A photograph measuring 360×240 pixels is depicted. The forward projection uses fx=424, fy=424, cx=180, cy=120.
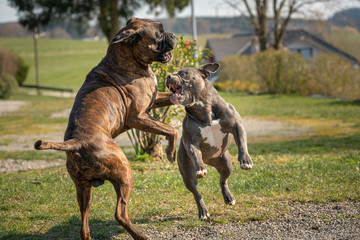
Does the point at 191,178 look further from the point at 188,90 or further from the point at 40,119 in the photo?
the point at 40,119

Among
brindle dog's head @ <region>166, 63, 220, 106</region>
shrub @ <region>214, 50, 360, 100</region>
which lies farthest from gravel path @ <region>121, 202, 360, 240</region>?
shrub @ <region>214, 50, 360, 100</region>

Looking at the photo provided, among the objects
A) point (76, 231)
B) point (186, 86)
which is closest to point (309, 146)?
point (186, 86)

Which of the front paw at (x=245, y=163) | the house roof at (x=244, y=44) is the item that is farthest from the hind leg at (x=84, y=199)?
the house roof at (x=244, y=44)

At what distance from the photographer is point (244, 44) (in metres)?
60.3

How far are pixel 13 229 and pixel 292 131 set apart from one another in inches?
432

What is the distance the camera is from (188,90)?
4594 mm

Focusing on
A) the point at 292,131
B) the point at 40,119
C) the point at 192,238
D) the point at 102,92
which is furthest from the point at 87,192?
the point at 40,119

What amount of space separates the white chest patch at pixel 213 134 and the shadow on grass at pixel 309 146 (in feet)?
18.7

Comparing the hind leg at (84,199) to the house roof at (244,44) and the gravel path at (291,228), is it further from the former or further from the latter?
the house roof at (244,44)

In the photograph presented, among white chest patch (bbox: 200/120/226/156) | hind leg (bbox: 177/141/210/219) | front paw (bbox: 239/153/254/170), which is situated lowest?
hind leg (bbox: 177/141/210/219)

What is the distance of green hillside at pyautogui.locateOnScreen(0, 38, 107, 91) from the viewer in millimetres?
69394

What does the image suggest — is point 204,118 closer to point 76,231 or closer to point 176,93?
point 176,93

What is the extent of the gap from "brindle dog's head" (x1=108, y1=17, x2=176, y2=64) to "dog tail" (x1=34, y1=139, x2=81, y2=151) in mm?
1086

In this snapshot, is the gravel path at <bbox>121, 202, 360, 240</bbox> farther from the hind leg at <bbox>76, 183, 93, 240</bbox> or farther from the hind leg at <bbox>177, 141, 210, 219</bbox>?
the hind leg at <bbox>76, 183, 93, 240</bbox>
